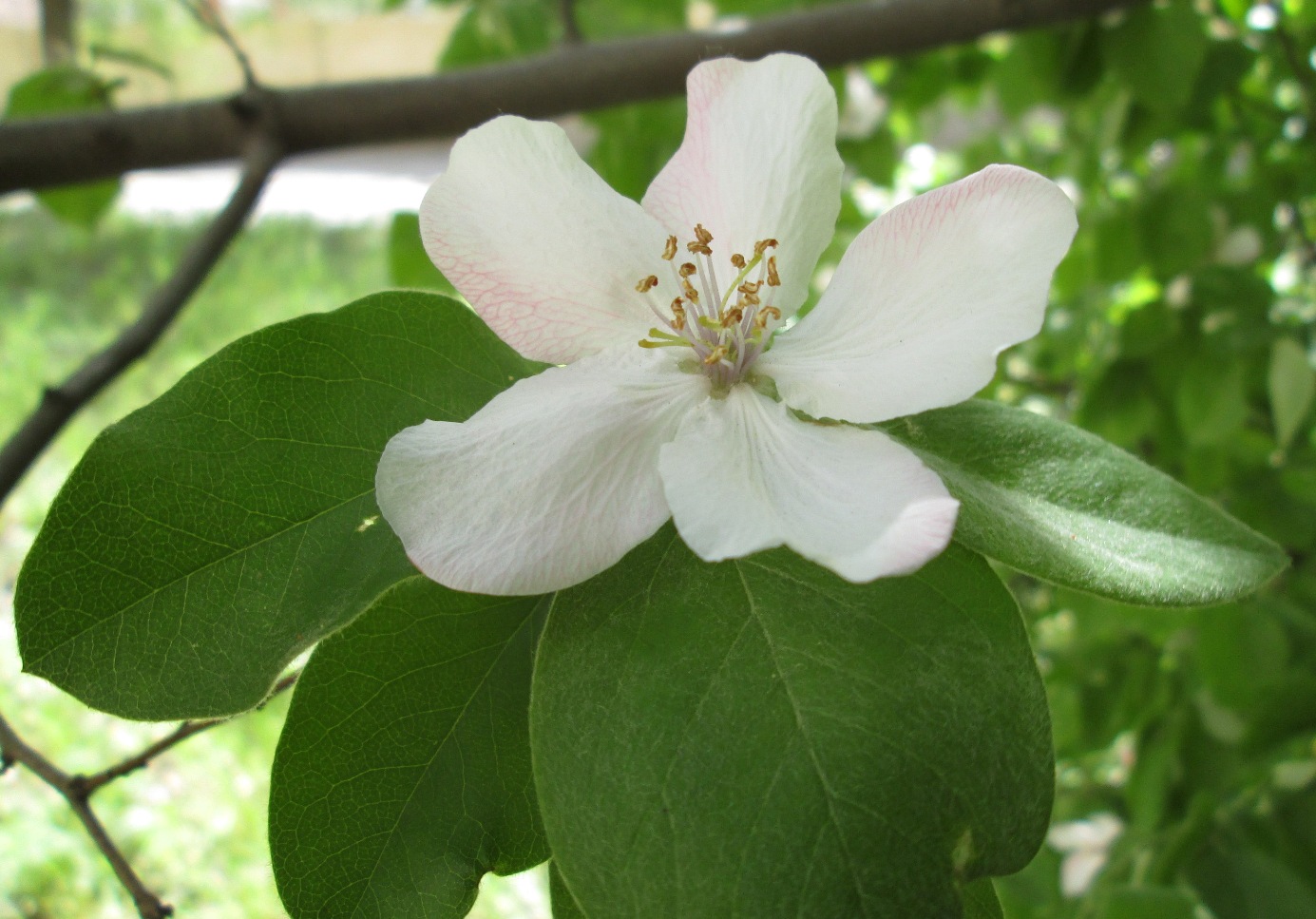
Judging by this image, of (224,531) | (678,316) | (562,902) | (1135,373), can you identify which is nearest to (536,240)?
(678,316)

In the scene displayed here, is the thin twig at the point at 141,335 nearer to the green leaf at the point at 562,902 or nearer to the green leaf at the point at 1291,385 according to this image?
the green leaf at the point at 562,902

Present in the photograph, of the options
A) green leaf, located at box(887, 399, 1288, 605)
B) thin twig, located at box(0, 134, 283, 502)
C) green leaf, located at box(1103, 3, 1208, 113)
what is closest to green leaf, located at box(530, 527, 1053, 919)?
green leaf, located at box(887, 399, 1288, 605)

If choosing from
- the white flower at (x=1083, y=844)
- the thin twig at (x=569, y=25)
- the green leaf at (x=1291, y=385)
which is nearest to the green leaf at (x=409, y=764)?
the thin twig at (x=569, y=25)

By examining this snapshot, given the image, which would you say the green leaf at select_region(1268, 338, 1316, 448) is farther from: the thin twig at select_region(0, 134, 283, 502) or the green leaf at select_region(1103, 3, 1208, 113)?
the thin twig at select_region(0, 134, 283, 502)

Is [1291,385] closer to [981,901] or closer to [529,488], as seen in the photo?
[981,901]

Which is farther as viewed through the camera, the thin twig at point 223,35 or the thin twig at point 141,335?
the thin twig at point 223,35

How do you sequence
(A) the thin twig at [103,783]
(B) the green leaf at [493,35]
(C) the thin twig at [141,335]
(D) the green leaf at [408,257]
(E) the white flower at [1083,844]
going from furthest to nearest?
(E) the white flower at [1083,844], (B) the green leaf at [493,35], (D) the green leaf at [408,257], (C) the thin twig at [141,335], (A) the thin twig at [103,783]
